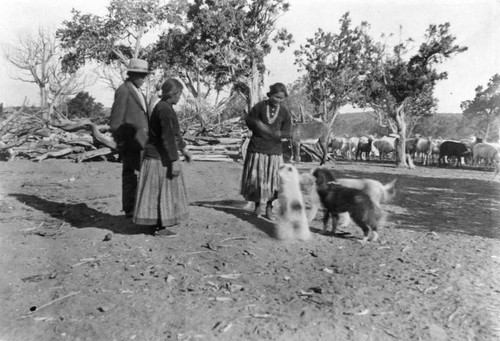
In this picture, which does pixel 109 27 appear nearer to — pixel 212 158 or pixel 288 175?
pixel 212 158

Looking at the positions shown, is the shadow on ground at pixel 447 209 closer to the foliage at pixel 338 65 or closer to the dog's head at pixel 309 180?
the dog's head at pixel 309 180

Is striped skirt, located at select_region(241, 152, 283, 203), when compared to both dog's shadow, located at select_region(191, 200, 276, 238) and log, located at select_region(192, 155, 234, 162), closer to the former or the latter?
dog's shadow, located at select_region(191, 200, 276, 238)

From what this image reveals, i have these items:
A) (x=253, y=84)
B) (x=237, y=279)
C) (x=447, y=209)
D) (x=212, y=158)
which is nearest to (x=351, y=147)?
(x=253, y=84)

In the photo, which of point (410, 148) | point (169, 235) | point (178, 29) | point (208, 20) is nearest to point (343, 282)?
point (169, 235)

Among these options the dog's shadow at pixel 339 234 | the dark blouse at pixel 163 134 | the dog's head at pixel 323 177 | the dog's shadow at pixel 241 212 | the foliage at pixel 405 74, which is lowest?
the dog's shadow at pixel 339 234

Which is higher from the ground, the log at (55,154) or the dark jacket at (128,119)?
the dark jacket at (128,119)

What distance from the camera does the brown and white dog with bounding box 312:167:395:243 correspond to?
14.8ft

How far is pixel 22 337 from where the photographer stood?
259 centimetres

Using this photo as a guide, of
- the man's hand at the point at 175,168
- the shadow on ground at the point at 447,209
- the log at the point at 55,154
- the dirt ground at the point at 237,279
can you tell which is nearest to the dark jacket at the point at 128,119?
the man's hand at the point at 175,168

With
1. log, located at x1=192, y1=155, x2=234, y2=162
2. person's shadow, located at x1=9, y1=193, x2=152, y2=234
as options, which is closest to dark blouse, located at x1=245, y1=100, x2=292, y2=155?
person's shadow, located at x1=9, y1=193, x2=152, y2=234

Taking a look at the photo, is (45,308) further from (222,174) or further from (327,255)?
(222,174)

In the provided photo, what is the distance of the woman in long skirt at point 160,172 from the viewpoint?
4254 mm

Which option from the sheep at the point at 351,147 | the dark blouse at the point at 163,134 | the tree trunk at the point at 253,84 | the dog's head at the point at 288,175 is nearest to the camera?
the dark blouse at the point at 163,134

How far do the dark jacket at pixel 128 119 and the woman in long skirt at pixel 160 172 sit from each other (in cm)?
75
